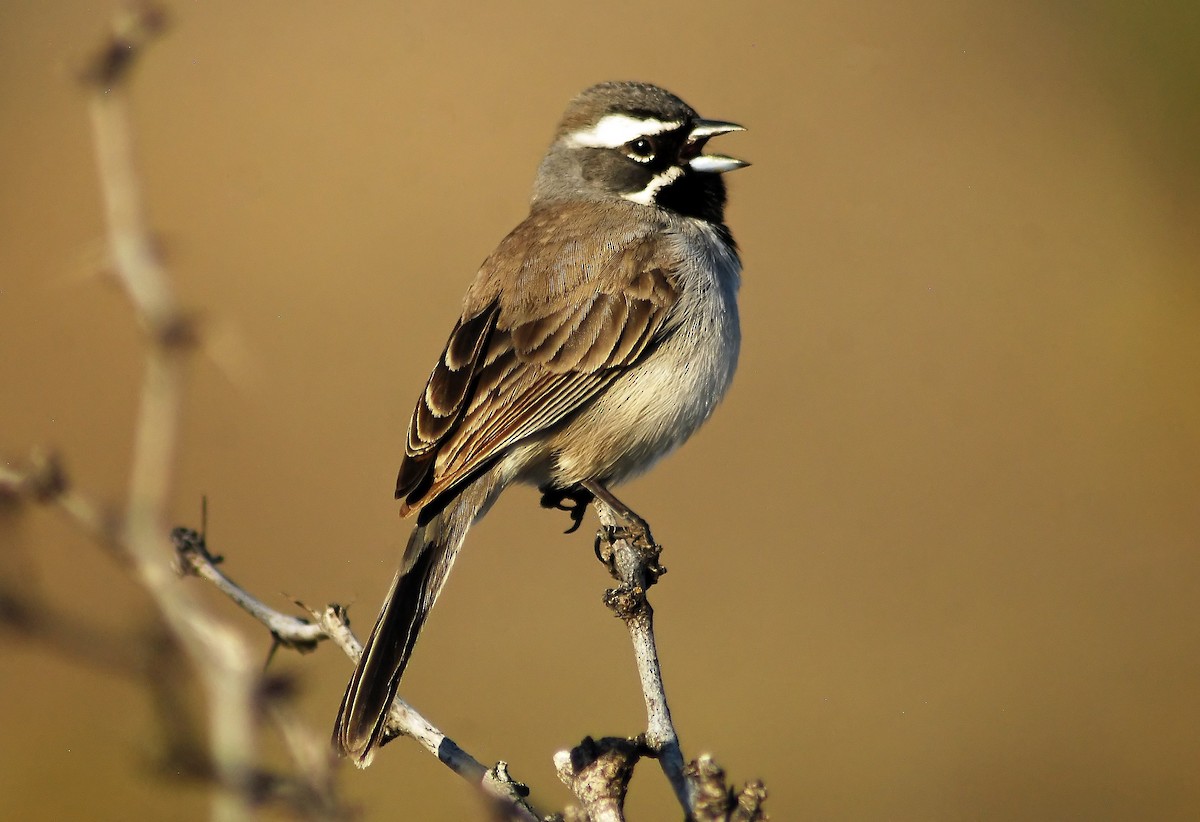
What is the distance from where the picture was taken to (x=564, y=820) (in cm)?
213

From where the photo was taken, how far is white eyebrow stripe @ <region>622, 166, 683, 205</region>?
559cm

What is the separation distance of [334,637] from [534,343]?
2.02 metres

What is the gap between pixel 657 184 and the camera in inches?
220

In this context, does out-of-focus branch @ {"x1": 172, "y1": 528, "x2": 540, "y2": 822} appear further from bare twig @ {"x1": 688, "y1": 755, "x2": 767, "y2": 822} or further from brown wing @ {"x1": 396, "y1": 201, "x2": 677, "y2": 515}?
brown wing @ {"x1": 396, "y1": 201, "x2": 677, "y2": 515}

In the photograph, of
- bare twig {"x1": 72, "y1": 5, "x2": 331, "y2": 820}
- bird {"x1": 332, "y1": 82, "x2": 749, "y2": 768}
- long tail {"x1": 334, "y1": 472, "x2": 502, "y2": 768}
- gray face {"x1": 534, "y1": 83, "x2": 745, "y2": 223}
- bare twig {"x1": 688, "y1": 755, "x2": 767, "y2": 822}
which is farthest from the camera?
Result: gray face {"x1": 534, "y1": 83, "x2": 745, "y2": 223}

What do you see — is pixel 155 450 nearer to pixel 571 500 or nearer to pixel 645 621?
pixel 645 621

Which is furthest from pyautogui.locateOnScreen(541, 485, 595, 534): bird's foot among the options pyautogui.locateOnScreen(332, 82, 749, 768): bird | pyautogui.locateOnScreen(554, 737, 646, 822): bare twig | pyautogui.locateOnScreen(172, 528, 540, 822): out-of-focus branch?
pyautogui.locateOnScreen(554, 737, 646, 822): bare twig

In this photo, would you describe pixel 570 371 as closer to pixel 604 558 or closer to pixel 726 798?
pixel 604 558

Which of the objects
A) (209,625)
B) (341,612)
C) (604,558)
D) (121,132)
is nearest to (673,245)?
(604,558)

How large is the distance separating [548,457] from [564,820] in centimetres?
293

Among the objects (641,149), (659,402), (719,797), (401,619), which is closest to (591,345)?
(659,402)

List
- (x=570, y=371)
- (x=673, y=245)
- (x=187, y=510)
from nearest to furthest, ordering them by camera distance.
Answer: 1. (x=570, y=371)
2. (x=673, y=245)
3. (x=187, y=510)

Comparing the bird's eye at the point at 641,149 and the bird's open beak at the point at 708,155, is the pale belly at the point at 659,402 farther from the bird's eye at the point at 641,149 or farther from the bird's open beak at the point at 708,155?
the bird's eye at the point at 641,149

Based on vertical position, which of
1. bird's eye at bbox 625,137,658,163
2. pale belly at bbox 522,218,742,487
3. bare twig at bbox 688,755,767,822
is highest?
bird's eye at bbox 625,137,658,163
